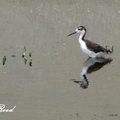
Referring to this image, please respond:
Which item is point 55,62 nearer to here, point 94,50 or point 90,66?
point 90,66

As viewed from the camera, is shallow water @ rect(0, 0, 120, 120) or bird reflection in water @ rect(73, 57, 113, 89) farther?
bird reflection in water @ rect(73, 57, 113, 89)

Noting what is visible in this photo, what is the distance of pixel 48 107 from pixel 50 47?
4.25m

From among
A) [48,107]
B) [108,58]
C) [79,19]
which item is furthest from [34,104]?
[79,19]

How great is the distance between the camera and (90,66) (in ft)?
44.1

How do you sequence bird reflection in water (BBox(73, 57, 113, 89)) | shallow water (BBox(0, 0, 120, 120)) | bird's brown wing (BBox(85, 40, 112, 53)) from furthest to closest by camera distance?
bird's brown wing (BBox(85, 40, 112, 53)) → bird reflection in water (BBox(73, 57, 113, 89)) → shallow water (BBox(0, 0, 120, 120))

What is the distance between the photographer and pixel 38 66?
43.1ft

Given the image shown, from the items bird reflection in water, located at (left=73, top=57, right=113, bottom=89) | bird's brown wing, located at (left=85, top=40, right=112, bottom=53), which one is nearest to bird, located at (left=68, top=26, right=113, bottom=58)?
bird's brown wing, located at (left=85, top=40, right=112, bottom=53)

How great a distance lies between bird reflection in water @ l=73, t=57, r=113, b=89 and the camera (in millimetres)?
12180

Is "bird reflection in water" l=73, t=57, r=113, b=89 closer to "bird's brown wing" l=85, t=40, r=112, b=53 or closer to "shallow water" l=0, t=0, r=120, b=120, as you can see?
"shallow water" l=0, t=0, r=120, b=120

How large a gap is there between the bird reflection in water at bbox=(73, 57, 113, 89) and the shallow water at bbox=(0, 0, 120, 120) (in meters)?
0.10

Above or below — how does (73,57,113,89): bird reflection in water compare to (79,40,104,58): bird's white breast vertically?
below

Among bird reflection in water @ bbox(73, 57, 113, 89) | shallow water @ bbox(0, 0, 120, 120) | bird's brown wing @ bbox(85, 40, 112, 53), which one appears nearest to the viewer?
shallow water @ bbox(0, 0, 120, 120)

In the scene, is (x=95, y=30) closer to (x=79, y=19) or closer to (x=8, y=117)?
(x=79, y=19)

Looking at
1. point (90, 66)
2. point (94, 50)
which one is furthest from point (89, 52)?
point (90, 66)
